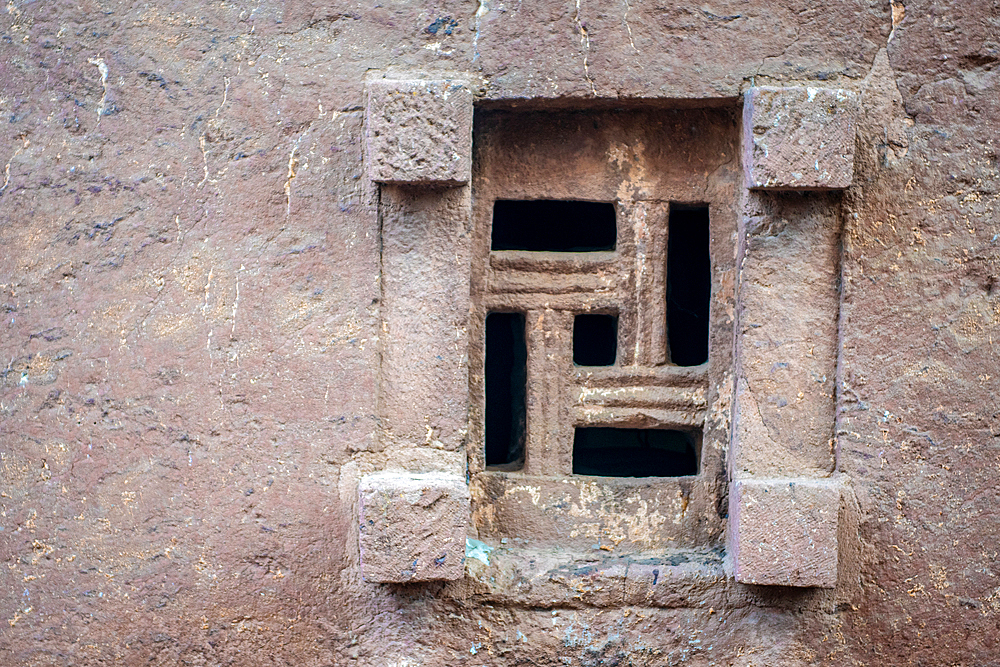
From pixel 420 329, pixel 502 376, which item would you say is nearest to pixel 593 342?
pixel 502 376

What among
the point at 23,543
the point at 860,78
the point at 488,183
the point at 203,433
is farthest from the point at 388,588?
the point at 860,78

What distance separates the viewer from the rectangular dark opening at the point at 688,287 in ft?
7.90

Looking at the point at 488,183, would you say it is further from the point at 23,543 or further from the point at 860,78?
the point at 23,543

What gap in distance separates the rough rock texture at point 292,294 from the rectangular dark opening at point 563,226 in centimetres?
64

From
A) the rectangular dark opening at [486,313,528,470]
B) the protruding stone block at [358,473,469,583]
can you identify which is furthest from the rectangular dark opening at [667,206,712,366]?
the protruding stone block at [358,473,469,583]

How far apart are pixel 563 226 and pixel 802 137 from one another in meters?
0.91

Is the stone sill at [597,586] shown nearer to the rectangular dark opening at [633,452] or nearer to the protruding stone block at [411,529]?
the protruding stone block at [411,529]

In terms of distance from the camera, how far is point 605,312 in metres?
2.02

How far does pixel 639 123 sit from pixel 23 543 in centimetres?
177

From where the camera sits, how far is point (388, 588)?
1905 mm

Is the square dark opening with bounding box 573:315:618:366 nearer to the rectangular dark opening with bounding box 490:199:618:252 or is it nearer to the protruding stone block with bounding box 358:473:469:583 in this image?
the rectangular dark opening with bounding box 490:199:618:252

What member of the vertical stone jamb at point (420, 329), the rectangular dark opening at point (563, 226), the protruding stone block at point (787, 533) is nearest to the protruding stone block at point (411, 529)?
the vertical stone jamb at point (420, 329)

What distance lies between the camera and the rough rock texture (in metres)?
1.84

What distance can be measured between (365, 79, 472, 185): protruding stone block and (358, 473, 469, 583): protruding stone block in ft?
2.27
